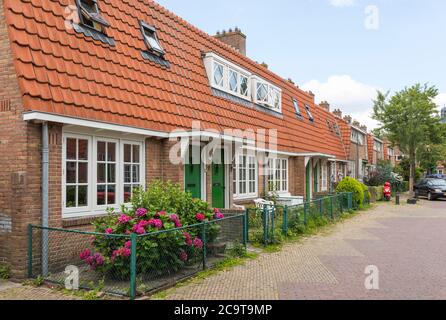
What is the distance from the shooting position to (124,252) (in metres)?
6.06

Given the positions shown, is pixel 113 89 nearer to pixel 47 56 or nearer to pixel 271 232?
pixel 47 56

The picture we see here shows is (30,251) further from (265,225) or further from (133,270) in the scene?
(265,225)

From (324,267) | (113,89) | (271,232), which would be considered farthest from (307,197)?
(113,89)

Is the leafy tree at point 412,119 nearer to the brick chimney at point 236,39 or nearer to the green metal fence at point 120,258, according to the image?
the brick chimney at point 236,39

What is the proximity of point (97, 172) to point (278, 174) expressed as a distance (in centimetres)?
1064

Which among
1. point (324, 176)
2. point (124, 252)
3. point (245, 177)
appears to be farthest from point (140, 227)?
point (324, 176)

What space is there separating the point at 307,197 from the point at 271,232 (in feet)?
34.2

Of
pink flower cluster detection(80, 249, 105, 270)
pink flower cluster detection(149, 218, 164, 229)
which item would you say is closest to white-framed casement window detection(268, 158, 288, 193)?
pink flower cluster detection(149, 218, 164, 229)

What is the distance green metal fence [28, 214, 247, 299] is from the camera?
20.2 ft

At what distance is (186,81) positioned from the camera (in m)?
11.3

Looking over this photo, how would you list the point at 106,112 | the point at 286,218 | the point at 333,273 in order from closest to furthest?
the point at 333,273, the point at 106,112, the point at 286,218

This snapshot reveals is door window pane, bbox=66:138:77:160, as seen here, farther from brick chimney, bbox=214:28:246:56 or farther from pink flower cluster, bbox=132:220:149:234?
brick chimney, bbox=214:28:246:56

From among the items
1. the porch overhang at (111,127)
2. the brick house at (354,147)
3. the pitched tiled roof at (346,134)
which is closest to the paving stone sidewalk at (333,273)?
the porch overhang at (111,127)

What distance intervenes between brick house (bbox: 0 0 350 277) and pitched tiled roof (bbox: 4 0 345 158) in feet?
0.09
